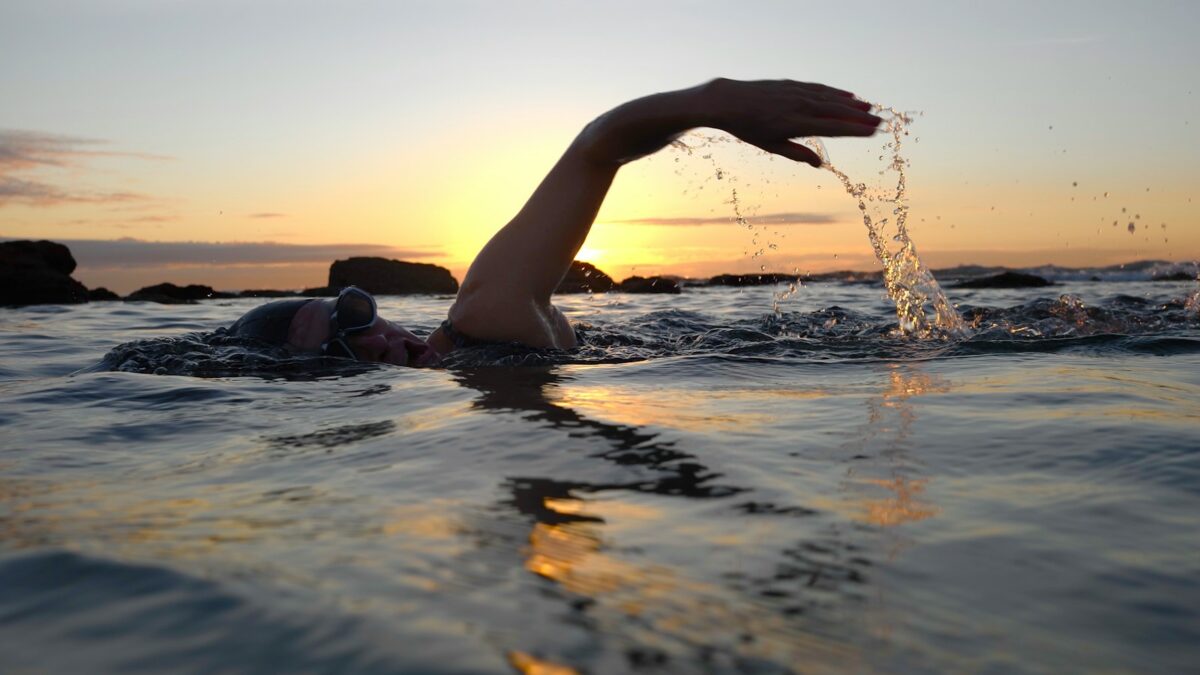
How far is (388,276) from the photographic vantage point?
31422mm

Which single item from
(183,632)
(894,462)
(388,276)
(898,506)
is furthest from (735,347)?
(388,276)

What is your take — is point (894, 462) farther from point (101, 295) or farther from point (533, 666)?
point (101, 295)

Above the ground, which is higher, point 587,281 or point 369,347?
point 587,281

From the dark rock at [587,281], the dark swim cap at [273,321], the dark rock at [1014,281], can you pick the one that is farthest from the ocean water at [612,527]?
the dark rock at [1014,281]

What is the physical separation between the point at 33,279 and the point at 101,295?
1.23m

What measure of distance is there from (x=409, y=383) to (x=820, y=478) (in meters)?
2.21

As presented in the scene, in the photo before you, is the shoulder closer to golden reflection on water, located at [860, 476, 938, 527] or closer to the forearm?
the forearm

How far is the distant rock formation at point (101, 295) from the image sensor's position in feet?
53.5

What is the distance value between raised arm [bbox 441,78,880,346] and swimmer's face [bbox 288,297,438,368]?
0.35 metres

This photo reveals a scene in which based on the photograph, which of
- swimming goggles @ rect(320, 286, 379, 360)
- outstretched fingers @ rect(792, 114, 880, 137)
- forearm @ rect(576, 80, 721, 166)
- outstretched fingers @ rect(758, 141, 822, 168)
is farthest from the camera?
swimming goggles @ rect(320, 286, 379, 360)

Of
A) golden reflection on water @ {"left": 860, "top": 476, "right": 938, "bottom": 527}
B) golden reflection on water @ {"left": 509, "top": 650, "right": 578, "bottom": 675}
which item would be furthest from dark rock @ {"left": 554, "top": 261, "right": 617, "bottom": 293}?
golden reflection on water @ {"left": 509, "top": 650, "right": 578, "bottom": 675}

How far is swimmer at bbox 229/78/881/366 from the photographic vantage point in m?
3.07

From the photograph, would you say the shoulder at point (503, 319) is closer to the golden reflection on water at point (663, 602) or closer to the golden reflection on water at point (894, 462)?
the golden reflection on water at point (894, 462)

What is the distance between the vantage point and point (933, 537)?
1458 mm
